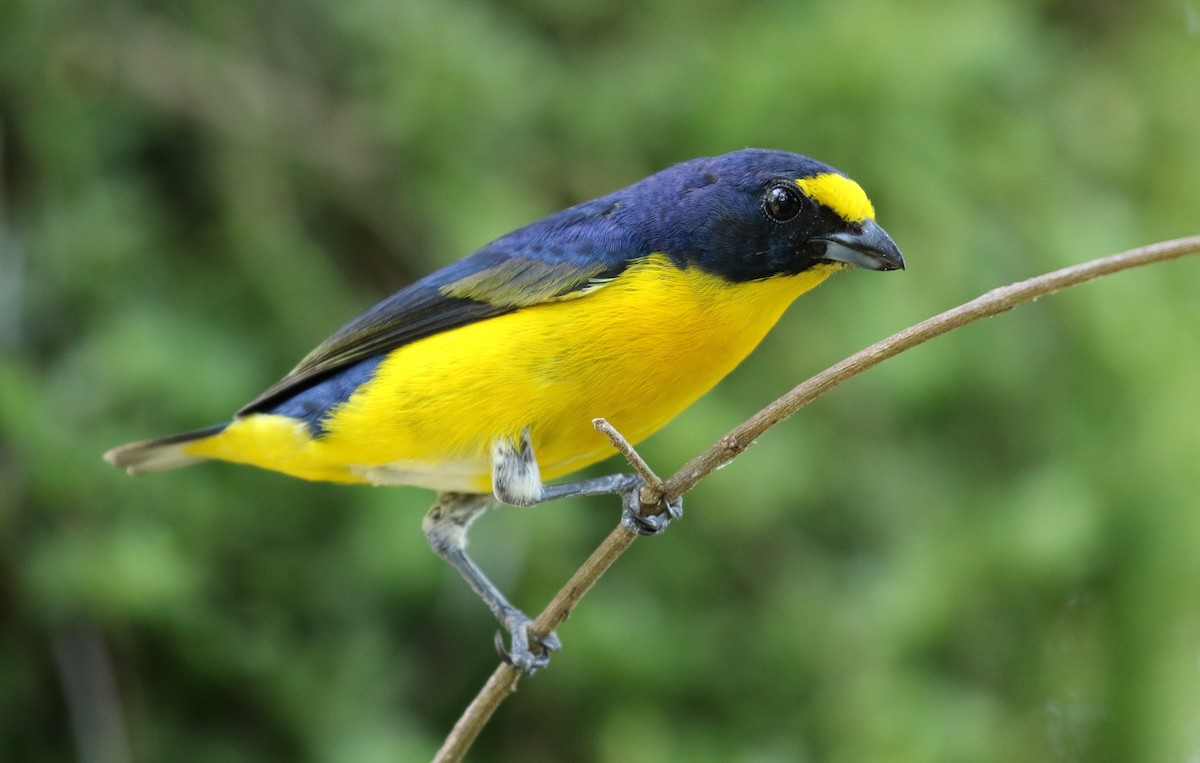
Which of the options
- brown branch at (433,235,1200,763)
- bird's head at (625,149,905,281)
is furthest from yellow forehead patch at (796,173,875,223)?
brown branch at (433,235,1200,763)

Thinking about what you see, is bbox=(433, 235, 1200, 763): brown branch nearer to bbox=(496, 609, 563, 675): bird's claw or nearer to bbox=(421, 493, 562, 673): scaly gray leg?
bbox=(496, 609, 563, 675): bird's claw

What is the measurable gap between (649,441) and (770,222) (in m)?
1.56

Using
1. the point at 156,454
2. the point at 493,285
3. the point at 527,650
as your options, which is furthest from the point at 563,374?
the point at 156,454

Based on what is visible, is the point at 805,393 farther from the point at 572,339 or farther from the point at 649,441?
the point at 649,441

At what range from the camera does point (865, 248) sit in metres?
2.69

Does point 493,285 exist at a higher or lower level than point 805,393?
higher

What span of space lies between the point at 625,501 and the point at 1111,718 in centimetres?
203

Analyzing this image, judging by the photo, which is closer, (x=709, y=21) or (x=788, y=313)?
(x=788, y=313)

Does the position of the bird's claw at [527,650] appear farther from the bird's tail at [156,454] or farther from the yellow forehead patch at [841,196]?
the yellow forehead patch at [841,196]

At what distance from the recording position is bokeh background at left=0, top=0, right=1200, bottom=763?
3.84 metres

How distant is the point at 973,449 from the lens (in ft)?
14.2

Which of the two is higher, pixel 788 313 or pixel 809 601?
pixel 788 313

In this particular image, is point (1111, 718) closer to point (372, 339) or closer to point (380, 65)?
point (372, 339)

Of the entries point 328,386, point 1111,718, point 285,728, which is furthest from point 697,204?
point 285,728
